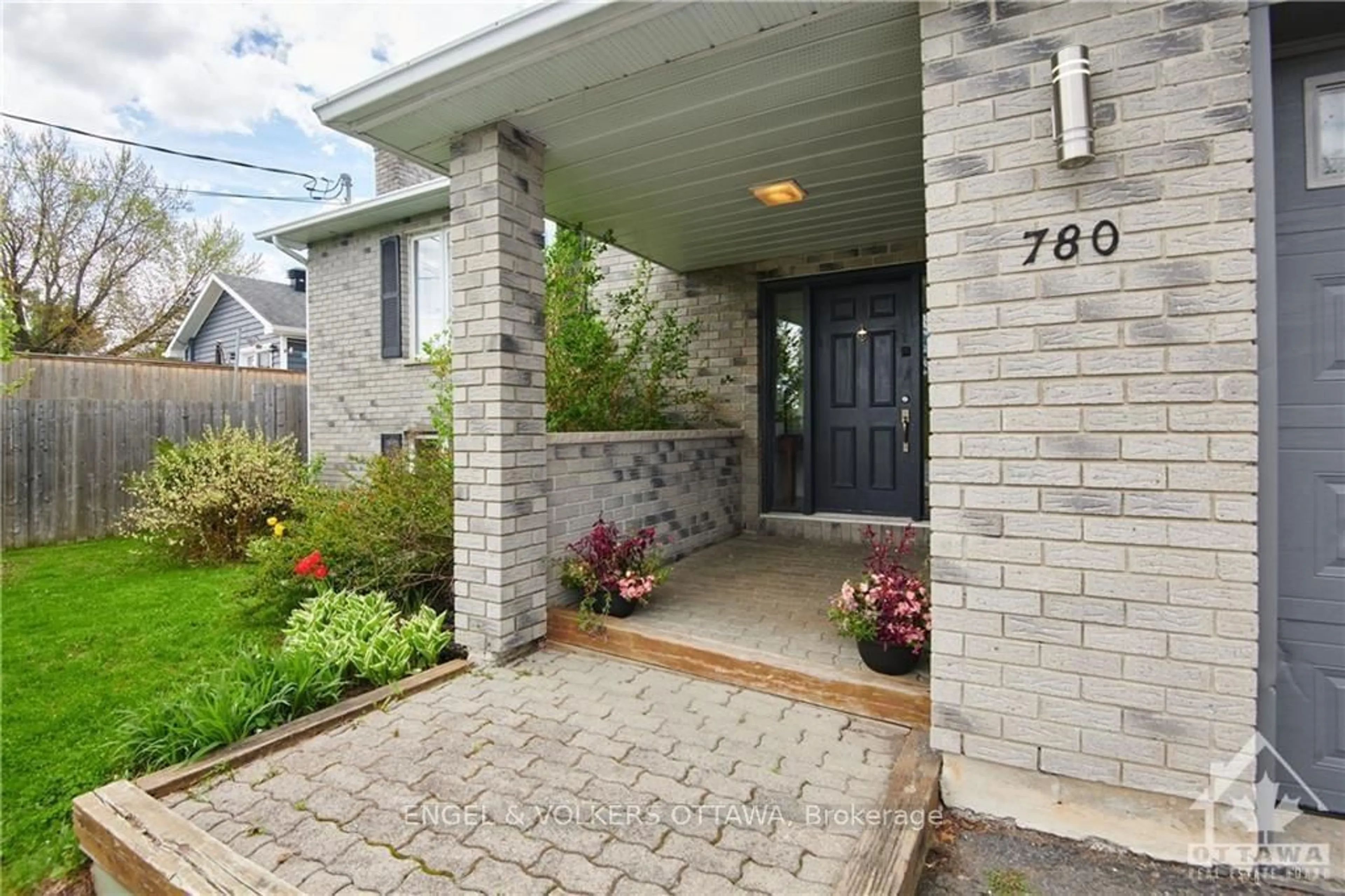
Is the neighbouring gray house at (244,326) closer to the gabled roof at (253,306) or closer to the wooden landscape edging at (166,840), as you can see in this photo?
the gabled roof at (253,306)

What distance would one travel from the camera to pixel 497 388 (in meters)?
3.10

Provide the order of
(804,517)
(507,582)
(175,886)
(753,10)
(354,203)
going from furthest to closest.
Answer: (354,203) → (804,517) → (507,582) → (753,10) → (175,886)

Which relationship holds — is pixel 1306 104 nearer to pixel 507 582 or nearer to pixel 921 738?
pixel 921 738

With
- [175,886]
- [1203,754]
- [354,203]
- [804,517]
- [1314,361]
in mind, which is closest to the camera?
[175,886]

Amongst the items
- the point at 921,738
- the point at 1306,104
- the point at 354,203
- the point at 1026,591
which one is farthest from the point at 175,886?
the point at 354,203

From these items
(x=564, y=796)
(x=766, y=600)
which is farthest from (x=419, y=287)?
(x=564, y=796)

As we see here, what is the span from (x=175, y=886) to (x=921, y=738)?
2.44 metres

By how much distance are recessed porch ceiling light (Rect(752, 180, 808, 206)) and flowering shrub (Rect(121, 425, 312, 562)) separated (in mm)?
4590

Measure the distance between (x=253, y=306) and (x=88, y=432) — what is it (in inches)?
273

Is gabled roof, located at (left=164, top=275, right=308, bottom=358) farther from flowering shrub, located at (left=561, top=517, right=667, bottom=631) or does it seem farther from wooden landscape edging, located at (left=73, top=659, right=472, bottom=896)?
wooden landscape edging, located at (left=73, top=659, right=472, bottom=896)

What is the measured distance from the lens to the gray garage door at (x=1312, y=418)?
1.88 meters

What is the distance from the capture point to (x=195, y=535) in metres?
5.88

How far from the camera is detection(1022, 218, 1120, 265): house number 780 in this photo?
1866mm

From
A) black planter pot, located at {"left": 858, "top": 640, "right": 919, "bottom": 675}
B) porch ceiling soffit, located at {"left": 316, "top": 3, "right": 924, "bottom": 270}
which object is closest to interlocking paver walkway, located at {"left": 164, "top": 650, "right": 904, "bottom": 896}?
black planter pot, located at {"left": 858, "top": 640, "right": 919, "bottom": 675}
